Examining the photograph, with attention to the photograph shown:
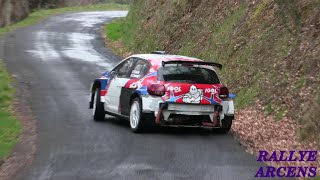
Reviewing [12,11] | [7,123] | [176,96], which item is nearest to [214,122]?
[176,96]

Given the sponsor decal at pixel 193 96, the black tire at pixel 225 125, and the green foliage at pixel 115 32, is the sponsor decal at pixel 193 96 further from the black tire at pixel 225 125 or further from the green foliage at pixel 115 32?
the green foliage at pixel 115 32

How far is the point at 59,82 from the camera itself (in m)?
20.3

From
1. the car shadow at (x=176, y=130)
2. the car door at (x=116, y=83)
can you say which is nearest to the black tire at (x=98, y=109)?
the car door at (x=116, y=83)

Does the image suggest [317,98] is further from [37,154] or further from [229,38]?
[229,38]

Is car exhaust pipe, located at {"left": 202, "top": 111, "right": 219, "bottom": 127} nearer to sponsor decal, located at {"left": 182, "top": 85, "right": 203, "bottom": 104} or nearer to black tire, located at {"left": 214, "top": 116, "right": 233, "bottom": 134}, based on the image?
black tire, located at {"left": 214, "top": 116, "right": 233, "bottom": 134}

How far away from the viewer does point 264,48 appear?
15.4 meters

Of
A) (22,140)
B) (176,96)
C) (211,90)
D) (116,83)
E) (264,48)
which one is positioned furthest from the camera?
(264,48)

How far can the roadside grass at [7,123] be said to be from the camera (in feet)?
36.4

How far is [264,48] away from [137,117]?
5.12 metres

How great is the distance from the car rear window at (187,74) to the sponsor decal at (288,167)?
2338 millimetres

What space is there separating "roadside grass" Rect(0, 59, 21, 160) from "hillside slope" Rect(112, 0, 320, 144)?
5.12m

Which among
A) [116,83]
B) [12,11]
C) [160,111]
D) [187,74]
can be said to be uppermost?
[187,74]

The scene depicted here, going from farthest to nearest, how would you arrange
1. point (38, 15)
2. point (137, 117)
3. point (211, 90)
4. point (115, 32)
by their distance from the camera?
point (38, 15) < point (115, 32) < point (137, 117) < point (211, 90)

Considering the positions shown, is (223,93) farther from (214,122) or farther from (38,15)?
(38,15)
